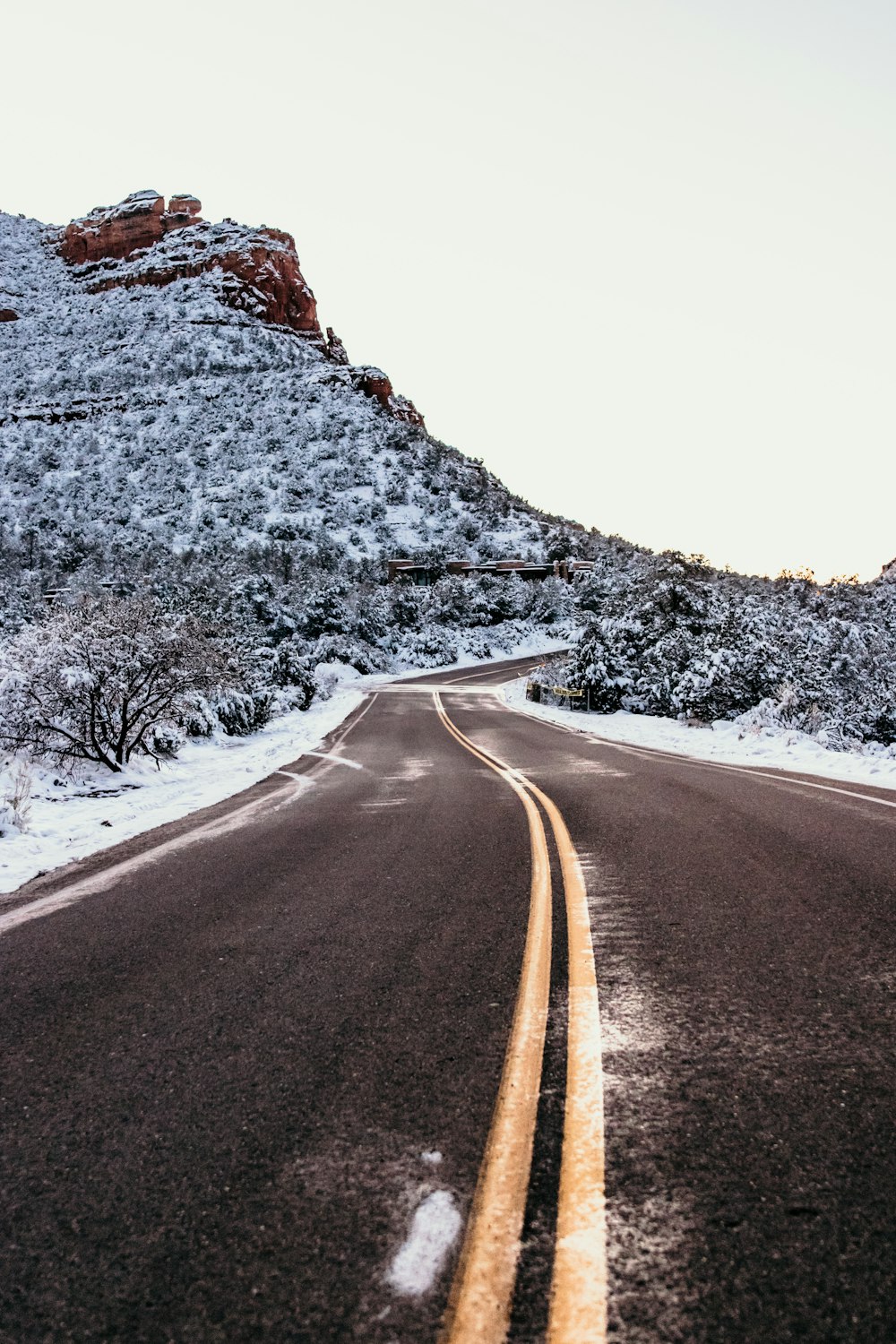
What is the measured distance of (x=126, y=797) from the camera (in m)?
9.36

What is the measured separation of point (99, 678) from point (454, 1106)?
10464 millimetres

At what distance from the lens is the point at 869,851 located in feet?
17.6

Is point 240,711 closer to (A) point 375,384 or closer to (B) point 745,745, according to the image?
(B) point 745,745

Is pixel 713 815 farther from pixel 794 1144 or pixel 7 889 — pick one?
pixel 7 889

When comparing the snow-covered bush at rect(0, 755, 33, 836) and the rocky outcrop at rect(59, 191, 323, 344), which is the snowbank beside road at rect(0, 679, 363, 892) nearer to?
the snow-covered bush at rect(0, 755, 33, 836)

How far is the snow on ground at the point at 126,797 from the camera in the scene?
6.19m

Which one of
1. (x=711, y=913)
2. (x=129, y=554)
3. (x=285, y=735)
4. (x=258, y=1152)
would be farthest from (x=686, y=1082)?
(x=129, y=554)

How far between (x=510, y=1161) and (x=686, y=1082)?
0.72 m

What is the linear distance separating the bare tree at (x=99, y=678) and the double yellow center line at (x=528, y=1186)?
32.1 ft

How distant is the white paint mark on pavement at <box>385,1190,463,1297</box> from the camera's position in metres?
1.48

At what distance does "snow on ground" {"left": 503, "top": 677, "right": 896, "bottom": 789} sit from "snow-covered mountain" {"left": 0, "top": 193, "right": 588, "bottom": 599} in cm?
5003

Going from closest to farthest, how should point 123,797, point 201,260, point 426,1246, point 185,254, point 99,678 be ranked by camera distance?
point 426,1246, point 123,797, point 99,678, point 201,260, point 185,254

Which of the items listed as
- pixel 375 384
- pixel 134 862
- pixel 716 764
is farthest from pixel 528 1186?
pixel 375 384

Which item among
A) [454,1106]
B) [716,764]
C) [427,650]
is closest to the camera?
[454,1106]
